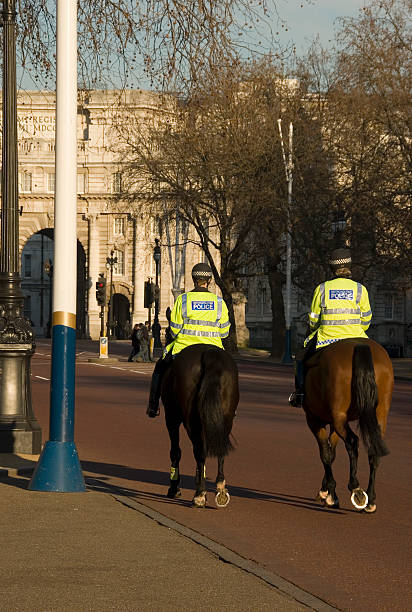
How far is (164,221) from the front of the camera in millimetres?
57750

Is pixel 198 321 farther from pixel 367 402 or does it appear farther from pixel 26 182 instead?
pixel 26 182

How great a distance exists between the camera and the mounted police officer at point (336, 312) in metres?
11.2

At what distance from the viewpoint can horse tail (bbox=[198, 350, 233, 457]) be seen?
10797 millimetres

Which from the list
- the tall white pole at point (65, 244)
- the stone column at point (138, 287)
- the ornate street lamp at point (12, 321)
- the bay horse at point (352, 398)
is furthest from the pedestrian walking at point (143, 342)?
the stone column at point (138, 287)

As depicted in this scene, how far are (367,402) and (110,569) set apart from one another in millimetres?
3497

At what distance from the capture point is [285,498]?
37.8ft

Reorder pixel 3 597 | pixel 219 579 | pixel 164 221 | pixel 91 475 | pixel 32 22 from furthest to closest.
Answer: pixel 164 221
pixel 32 22
pixel 91 475
pixel 219 579
pixel 3 597

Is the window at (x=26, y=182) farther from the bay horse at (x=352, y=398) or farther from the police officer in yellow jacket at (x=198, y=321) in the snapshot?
the bay horse at (x=352, y=398)

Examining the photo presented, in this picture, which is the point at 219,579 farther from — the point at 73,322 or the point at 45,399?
the point at 45,399

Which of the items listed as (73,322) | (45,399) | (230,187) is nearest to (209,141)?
(230,187)

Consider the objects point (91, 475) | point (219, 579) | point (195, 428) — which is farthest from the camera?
point (91, 475)

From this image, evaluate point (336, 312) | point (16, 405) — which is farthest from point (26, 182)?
point (336, 312)

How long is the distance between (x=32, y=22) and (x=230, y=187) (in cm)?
3969

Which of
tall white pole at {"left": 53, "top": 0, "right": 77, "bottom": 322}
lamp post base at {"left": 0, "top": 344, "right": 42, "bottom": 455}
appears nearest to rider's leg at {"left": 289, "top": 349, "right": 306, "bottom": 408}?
tall white pole at {"left": 53, "top": 0, "right": 77, "bottom": 322}
